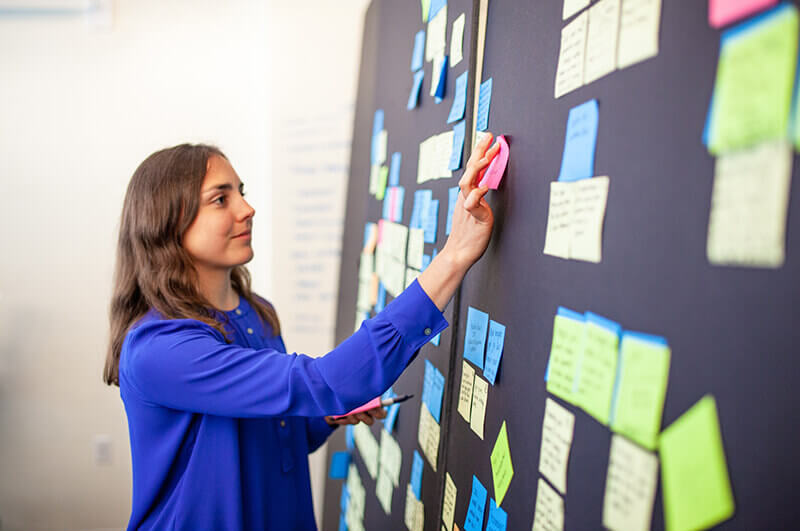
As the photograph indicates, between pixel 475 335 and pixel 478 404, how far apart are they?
0.40ft

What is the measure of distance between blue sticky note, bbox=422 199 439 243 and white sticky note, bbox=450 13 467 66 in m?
0.30

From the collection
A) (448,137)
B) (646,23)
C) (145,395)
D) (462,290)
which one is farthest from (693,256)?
(145,395)

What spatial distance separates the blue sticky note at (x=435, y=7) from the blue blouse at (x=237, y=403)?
27.3 inches

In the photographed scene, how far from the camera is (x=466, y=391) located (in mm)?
1125

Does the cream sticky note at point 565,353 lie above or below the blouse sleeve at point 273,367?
above

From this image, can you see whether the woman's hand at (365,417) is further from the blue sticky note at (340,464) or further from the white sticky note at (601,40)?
the white sticky note at (601,40)

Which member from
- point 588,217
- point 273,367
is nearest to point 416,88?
point 273,367

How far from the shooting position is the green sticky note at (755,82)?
443 millimetres

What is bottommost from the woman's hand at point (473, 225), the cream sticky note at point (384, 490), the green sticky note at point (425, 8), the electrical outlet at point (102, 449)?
the electrical outlet at point (102, 449)

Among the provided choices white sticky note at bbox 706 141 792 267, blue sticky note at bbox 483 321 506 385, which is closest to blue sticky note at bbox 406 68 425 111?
blue sticky note at bbox 483 321 506 385

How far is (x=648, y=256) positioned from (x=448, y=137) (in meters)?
0.74

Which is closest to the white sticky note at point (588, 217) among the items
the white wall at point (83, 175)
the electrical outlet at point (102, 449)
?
the white wall at point (83, 175)

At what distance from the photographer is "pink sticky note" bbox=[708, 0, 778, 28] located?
467 millimetres

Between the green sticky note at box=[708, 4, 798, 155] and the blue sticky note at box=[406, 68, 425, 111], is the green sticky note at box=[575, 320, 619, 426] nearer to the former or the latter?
the green sticky note at box=[708, 4, 798, 155]
